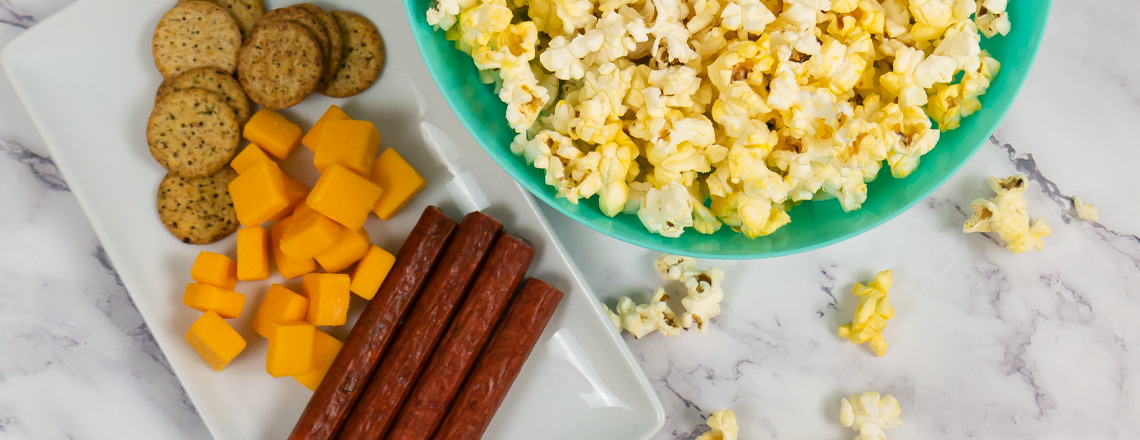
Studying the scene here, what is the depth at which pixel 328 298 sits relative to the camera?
1.58m

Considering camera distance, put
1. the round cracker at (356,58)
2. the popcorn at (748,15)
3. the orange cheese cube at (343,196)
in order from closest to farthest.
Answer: the popcorn at (748,15)
the orange cheese cube at (343,196)
the round cracker at (356,58)

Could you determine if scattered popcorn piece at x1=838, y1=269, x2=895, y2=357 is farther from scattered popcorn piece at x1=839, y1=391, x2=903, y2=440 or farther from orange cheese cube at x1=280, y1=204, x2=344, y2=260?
orange cheese cube at x1=280, y1=204, x2=344, y2=260

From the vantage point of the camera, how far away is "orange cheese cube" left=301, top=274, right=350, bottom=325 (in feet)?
5.19

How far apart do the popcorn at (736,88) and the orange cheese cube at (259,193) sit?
60 centimetres

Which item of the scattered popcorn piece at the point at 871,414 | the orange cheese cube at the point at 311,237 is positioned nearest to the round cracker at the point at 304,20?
the orange cheese cube at the point at 311,237

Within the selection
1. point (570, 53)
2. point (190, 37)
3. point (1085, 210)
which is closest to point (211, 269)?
point (190, 37)

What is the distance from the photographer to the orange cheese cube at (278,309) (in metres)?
1.59

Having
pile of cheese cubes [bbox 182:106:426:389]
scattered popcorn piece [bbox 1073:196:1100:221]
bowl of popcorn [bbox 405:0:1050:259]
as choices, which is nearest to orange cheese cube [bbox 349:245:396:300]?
pile of cheese cubes [bbox 182:106:426:389]

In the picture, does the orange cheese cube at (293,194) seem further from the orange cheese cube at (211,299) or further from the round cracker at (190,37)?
the round cracker at (190,37)

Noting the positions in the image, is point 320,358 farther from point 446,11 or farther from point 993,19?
point 993,19

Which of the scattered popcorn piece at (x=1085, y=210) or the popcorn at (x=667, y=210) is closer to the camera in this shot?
the popcorn at (x=667, y=210)

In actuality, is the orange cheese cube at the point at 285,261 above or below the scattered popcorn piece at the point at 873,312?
above

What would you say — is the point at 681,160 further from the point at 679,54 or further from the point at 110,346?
the point at 110,346

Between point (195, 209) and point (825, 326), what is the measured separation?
4.74 feet
